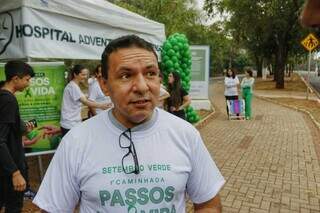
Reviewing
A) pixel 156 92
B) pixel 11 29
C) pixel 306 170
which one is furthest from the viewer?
pixel 306 170

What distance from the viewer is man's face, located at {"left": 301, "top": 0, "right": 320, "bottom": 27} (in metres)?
1.27

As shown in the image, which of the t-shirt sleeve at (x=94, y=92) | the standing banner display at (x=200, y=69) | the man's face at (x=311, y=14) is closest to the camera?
the man's face at (x=311, y=14)

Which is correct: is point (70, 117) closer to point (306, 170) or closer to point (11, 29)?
point (11, 29)

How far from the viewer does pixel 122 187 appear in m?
1.59

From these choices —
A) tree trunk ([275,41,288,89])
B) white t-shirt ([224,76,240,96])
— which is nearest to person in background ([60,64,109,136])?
white t-shirt ([224,76,240,96])

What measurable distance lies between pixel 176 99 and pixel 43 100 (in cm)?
271

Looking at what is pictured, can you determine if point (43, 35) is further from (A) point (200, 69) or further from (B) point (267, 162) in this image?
(A) point (200, 69)

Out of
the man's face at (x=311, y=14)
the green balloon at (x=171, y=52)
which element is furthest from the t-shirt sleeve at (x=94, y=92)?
the man's face at (x=311, y=14)

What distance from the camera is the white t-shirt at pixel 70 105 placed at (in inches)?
206

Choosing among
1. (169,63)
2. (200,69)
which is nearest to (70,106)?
(169,63)

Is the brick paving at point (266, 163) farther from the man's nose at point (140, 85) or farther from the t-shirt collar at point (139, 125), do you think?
the man's nose at point (140, 85)

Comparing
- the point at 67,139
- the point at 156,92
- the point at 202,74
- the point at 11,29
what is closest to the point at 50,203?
the point at 67,139

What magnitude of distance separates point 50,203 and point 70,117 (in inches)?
144

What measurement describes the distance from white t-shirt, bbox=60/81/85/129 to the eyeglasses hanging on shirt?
12.2ft
